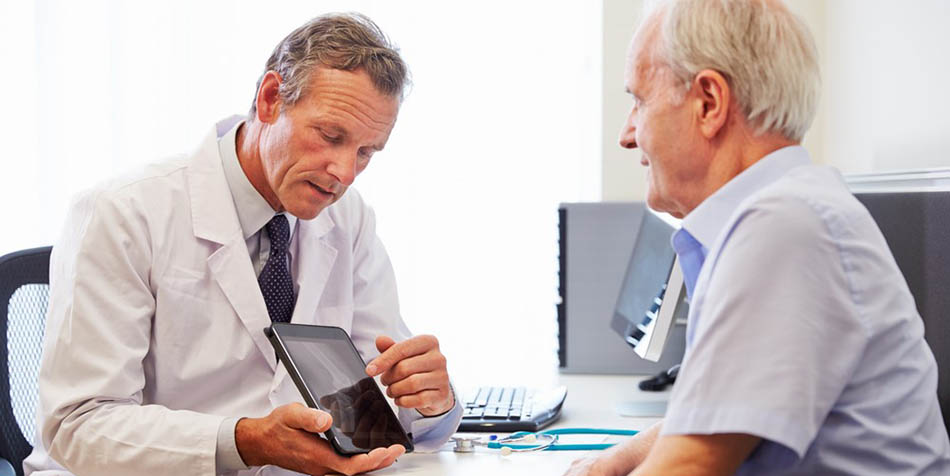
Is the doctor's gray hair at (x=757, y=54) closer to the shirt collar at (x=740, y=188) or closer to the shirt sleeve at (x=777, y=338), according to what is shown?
the shirt collar at (x=740, y=188)

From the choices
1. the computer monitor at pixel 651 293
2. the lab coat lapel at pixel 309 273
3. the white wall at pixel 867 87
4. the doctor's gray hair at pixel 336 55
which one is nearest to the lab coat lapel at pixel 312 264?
the lab coat lapel at pixel 309 273

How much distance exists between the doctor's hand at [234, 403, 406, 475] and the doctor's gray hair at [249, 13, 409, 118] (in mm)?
528

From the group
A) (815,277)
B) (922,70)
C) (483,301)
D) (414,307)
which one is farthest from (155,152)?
(815,277)

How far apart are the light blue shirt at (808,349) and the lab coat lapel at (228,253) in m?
0.82

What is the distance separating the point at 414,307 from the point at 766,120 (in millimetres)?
2010

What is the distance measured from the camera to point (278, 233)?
1578 mm

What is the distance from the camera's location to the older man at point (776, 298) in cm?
79

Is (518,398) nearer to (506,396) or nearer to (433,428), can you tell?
(506,396)

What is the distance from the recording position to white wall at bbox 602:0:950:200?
63.1 inches

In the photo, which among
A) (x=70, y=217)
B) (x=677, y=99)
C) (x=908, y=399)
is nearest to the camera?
(x=908, y=399)

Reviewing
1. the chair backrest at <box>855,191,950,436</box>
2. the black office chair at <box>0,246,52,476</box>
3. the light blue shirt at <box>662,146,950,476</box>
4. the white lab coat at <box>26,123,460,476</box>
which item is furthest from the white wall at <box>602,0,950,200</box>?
the black office chair at <box>0,246,52,476</box>

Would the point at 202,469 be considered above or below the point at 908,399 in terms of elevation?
below

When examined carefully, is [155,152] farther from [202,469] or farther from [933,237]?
[933,237]

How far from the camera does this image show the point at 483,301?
2.89m
